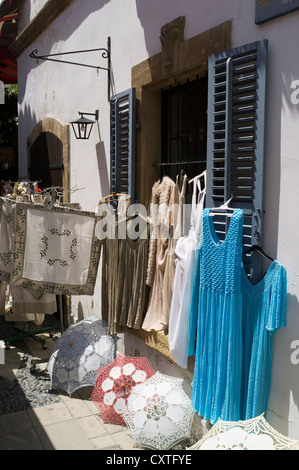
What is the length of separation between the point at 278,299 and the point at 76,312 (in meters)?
4.51

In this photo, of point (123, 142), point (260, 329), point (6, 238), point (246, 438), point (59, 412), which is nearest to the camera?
point (246, 438)

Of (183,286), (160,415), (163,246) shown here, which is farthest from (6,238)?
(160,415)

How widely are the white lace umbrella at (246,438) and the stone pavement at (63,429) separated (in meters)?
1.28

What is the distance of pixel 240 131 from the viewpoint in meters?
3.54

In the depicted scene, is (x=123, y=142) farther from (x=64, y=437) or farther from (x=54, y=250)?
(x=64, y=437)

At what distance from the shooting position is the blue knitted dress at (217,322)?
3.45 m

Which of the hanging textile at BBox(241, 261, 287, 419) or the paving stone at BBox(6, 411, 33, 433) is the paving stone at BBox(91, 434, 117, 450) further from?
the hanging textile at BBox(241, 261, 287, 419)

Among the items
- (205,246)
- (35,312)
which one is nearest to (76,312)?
(35,312)

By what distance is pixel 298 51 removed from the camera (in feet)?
10.2

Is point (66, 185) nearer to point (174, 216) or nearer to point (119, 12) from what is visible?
point (119, 12)

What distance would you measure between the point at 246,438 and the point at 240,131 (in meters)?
2.18

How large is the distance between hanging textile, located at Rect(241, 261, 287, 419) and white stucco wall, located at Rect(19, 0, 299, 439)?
7cm

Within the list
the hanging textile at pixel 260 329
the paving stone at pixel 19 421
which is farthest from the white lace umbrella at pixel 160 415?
the paving stone at pixel 19 421

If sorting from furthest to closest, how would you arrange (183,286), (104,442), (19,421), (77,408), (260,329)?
(77,408)
(19,421)
(104,442)
(183,286)
(260,329)
